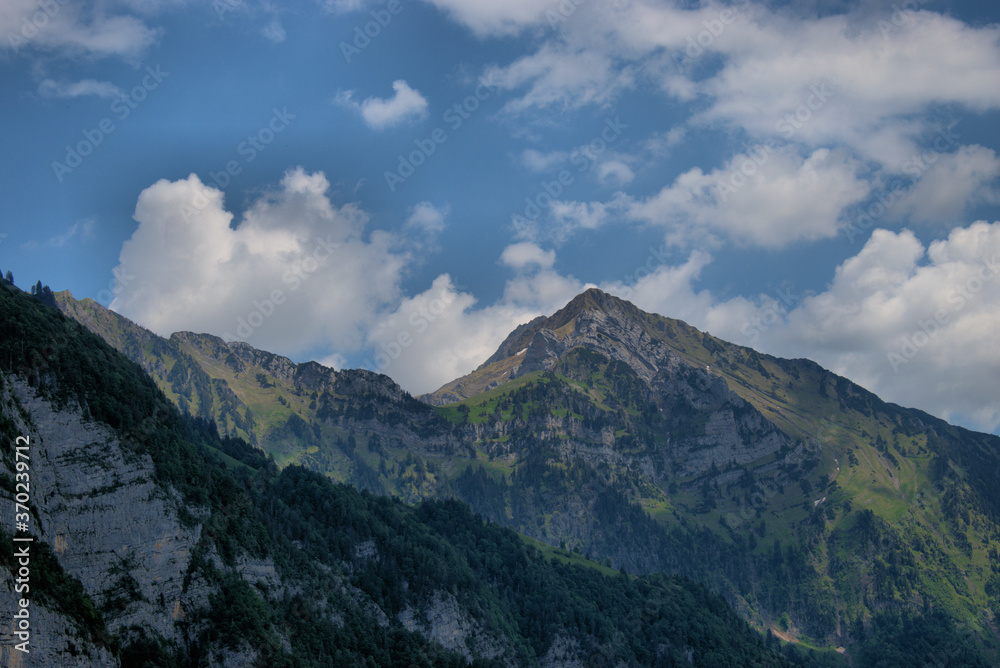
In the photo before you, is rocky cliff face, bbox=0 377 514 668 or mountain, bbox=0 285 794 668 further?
rocky cliff face, bbox=0 377 514 668

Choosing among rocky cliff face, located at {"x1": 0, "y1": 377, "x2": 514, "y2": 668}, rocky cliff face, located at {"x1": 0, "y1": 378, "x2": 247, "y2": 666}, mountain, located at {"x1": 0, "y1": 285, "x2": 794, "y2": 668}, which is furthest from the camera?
rocky cliff face, located at {"x1": 0, "y1": 378, "x2": 247, "y2": 666}

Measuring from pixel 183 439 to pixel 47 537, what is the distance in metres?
45.1

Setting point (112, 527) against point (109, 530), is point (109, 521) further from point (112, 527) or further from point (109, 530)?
point (109, 530)

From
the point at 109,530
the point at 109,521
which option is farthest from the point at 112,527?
the point at 109,521

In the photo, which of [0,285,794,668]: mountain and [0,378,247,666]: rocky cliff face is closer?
[0,285,794,668]: mountain

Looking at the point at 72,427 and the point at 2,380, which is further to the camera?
the point at 72,427

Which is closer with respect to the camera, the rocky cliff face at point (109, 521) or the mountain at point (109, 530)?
the mountain at point (109, 530)

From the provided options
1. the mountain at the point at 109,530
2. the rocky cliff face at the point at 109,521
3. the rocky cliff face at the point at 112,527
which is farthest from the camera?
the rocky cliff face at the point at 109,521

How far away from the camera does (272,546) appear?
185 m

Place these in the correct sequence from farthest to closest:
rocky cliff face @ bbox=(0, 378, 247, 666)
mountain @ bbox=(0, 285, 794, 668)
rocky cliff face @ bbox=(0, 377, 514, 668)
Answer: rocky cliff face @ bbox=(0, 378, 247, 666) → rocky cliff face @ bbox=(0, 377, 514, 668) → mountain @ bbox=(0, 285, 794, 668)

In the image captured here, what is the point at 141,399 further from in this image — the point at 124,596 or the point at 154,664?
the point at 154,664

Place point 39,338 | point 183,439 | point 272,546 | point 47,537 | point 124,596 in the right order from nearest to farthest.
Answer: point 47,537 < point 124,596 < point 39,338 < point 183,439 < point 272,546

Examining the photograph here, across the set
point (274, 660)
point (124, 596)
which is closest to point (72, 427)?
point (124, 596)

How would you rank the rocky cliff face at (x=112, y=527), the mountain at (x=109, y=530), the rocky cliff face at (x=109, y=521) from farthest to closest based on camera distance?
the rocky cliff face at (x=109, y=521)
the rocky cliff face at (x=112, y=527)
the mountain at (x=109, y=530)
